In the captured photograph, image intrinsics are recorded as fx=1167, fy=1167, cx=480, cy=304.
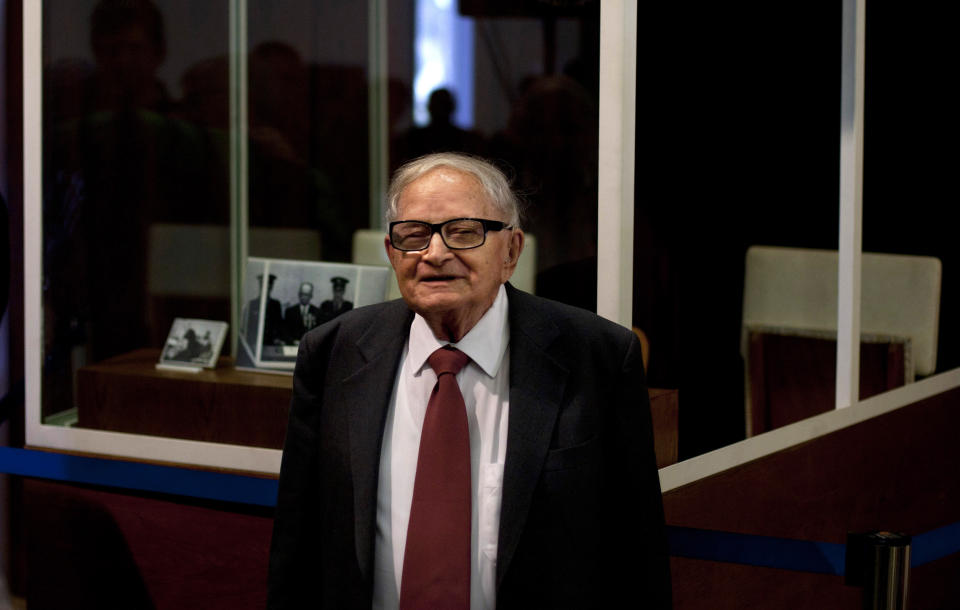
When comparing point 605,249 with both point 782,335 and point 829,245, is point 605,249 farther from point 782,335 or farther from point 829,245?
point 829,245

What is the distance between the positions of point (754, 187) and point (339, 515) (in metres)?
2.24

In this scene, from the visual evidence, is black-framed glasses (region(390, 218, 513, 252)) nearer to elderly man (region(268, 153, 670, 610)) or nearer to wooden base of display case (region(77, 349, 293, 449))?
elderly man (region(268, 153, 670, 610))

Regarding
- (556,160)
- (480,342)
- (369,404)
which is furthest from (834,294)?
(369,404)

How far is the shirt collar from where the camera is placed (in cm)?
210

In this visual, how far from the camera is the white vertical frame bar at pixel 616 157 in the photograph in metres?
2.75

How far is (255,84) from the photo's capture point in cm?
463

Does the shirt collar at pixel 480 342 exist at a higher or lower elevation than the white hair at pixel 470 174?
lower

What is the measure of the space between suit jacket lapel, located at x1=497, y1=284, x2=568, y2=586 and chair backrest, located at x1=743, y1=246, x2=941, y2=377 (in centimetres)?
199

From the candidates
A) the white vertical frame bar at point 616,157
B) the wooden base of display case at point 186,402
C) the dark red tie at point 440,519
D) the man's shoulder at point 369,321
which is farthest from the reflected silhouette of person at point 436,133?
the dark red tie at point 440,519

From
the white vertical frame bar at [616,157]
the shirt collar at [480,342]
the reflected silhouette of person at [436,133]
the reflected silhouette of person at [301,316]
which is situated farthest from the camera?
the reflected silhouette of person at [436,133]

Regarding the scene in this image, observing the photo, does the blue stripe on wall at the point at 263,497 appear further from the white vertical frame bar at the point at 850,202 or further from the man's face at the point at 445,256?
the white vertical frame bar at the point at 850,202

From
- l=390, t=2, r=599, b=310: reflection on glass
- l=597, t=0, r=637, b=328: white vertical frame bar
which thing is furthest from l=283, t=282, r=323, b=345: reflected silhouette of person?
l=597, t=0, r=637, b=328: white vertical frame bar

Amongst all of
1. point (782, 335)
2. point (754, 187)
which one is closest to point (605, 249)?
point (754, 187)

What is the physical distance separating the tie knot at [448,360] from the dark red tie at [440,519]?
0.06m
